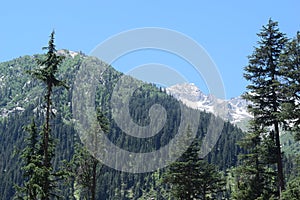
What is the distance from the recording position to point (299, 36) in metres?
26.5

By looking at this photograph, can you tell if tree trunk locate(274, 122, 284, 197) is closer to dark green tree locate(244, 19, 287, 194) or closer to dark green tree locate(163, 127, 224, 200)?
dark green tree locate(244, 19, 287, 194)

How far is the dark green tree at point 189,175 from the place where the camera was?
39750 millimetres

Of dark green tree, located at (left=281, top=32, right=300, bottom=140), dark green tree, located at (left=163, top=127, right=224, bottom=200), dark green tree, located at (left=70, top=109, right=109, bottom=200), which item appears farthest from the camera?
dark green tree, located at (left=163, top=127, right=224, bottom=200)

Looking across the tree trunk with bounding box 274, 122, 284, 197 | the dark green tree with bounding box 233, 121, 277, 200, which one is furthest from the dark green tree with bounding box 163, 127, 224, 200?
the tree trunk with bounding box 274, 122, 284, 197

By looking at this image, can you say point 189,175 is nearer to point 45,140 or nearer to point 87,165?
point 87,165

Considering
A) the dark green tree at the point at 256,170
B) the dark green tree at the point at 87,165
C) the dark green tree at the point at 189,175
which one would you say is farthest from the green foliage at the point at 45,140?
the dark green tree at the point at 189,175

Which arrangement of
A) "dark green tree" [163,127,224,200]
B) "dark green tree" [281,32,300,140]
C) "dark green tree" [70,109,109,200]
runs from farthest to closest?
"dark green tree" [163,127,224,200] < "dark green tree" [70,109,109,200] < "dark green tree" [281,32,300,140]

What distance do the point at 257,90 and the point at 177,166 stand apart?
14577 mm

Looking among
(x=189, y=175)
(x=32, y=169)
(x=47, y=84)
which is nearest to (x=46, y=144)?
(x=32, y=169)

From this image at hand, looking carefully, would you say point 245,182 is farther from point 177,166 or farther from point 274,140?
point 177,166

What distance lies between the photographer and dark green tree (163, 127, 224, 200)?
39750 mm

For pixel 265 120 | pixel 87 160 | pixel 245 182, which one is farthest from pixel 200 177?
pixel 265 120

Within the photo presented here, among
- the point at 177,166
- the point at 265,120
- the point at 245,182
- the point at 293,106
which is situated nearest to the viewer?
the point at 293,106

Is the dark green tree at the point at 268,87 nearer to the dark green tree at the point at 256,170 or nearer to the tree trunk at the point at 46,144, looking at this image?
the dark green tree at the point at 256,170
